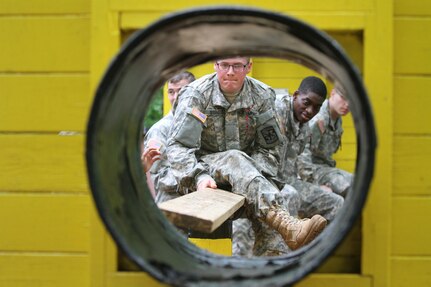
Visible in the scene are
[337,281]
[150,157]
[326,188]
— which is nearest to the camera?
[337,281]

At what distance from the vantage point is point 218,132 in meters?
3.99

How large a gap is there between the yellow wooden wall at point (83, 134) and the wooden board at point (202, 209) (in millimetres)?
380

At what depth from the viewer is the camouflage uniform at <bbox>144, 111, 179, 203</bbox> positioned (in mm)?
4152

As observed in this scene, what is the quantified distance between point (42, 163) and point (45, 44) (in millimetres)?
425

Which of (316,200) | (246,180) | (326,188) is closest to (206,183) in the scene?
(246,180)

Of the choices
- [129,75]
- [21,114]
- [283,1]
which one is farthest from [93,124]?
[283,1]

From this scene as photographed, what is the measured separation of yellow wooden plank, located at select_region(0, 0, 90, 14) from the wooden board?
2.79 feet

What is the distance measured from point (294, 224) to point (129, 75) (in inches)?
60.8

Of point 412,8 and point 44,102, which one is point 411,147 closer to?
point 412,8

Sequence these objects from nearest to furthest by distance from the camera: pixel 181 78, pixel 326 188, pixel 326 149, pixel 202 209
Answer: pixel 202 209 → pixel 181 78 → pixel 326 188 → pixel 326 149

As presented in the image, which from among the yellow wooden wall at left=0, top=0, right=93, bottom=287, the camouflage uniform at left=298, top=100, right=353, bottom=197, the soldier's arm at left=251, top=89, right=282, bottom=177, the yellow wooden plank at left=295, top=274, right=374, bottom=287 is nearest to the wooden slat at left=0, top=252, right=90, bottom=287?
the yellow wooden wall at left=0, top=0, right=93, bottom=287

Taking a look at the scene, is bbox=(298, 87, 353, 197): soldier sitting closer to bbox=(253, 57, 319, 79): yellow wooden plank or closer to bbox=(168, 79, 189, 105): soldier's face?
bbox=(253, 57, 319, 79): yellow wooden plank

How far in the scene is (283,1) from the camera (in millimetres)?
2266

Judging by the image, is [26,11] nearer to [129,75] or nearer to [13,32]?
[13,32]
